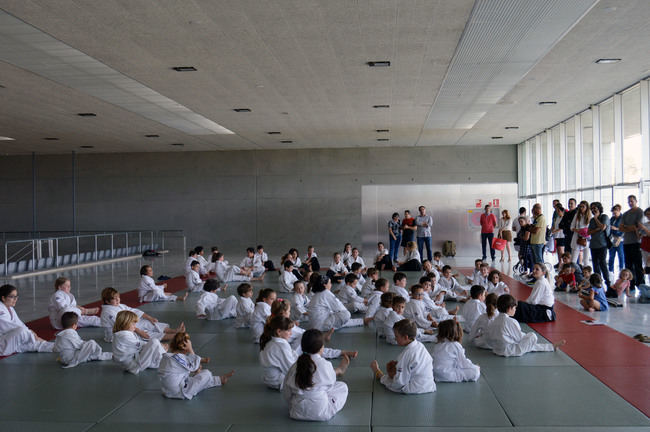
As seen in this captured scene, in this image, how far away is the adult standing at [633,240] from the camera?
11.2m

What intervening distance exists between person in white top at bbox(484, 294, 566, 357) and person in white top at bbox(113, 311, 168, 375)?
4.45m

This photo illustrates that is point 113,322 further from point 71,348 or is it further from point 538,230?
point 538,230

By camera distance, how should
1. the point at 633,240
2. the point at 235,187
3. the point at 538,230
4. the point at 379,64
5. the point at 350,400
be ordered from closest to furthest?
the point at 350,400 → the point at 633,240 → the point at 379,64 → the point at 538,230 → the point at 235,187

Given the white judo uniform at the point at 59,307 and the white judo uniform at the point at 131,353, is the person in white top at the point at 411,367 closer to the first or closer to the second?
the white judo uniform at the point at 131,353

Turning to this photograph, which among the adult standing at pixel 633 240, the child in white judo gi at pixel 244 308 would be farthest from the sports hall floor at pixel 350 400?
the adult standing at pixel 633 240

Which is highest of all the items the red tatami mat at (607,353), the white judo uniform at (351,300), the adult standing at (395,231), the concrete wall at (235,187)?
the concrete wall at (235,187)

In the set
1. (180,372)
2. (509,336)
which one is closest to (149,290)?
(180,372)

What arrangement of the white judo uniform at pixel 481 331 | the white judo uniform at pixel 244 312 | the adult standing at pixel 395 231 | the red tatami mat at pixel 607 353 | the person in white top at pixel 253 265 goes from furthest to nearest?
the adult standing at pixel 395 231 → the person in white top at pixel 253 265 → the white judo uniform at pixel 244 312 → the white judo uniform at pixel 481 331 → the red tatami mat at pixel 607 353

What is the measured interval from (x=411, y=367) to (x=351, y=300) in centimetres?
479

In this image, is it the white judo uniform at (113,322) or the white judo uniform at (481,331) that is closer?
the white judo uniform at (481,331)

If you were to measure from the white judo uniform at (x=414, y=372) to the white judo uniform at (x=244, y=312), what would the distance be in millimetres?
3873

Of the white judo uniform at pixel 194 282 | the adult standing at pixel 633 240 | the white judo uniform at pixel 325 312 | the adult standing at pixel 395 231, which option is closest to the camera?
the white judo uniform at pixel 325 312

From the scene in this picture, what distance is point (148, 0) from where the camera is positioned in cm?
796

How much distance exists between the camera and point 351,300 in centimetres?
1042
